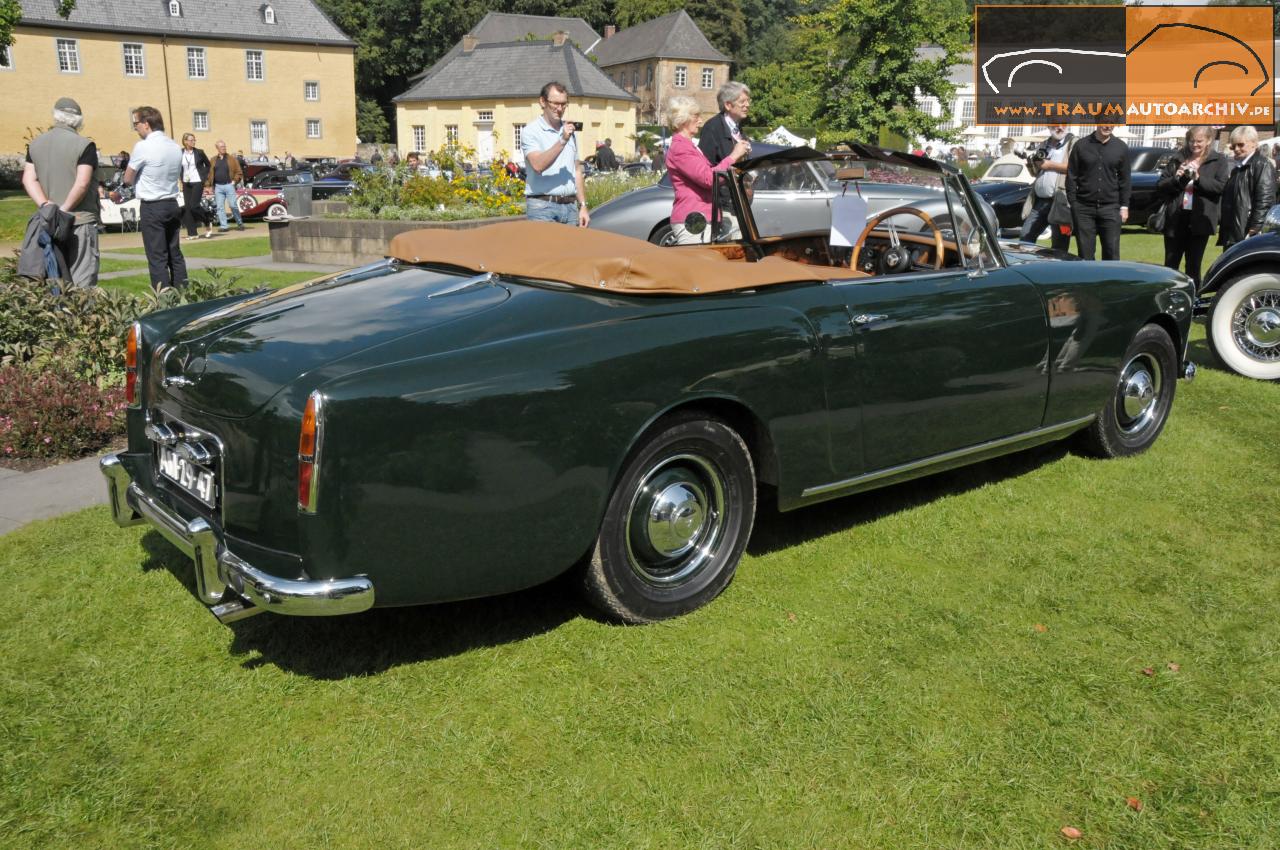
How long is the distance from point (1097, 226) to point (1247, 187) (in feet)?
5.11

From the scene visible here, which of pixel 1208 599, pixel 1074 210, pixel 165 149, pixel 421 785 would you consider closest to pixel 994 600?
pixel 1208 599

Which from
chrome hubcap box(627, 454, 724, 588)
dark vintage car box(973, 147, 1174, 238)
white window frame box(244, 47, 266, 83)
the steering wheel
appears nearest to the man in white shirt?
the steering wheel

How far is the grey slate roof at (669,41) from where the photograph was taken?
276ft

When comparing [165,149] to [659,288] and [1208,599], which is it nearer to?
[659,288]

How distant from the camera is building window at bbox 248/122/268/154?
5647cm

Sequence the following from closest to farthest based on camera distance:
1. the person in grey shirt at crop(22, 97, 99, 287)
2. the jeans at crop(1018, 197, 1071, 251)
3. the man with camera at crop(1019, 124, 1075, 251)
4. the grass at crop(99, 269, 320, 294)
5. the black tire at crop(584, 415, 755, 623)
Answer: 1. the black tire at crop(584, 415, 755, 623)
2. the person in grey shirt at crop(22, 97, 99, 287)
3. the grass at crop(99, 269, 320, 294)
4. the man with camera at crop(1019, 124, 1075, 251)
5. the jeans at crop(1018, 197, 1071, 251)

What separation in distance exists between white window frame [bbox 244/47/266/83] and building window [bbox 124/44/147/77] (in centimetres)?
514

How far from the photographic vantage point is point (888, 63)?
90.4 ft

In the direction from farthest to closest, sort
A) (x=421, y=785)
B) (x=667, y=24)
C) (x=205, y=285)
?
(x=667, y=24)
(x=205, y=285)
(x=421, y=785)

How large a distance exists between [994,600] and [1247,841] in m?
1.36

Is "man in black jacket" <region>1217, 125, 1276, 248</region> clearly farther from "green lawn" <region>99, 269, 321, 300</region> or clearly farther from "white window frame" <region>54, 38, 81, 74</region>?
"white window frame" <region>54, 38, 81, 74</region>

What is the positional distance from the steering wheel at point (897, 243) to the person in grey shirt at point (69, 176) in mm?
6042

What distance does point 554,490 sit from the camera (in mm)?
3074

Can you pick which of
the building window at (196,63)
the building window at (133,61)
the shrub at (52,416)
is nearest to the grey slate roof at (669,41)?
the building window at (196,63)
